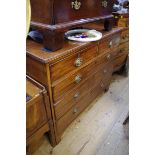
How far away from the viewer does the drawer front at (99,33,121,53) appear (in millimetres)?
1476

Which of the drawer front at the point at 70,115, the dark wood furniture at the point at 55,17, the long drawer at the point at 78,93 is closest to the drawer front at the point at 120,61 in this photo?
the long drawer at the point at 78,93

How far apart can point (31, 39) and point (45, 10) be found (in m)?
0.28

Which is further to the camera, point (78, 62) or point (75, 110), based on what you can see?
point (75, 110)

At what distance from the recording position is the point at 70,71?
1166 millimetres

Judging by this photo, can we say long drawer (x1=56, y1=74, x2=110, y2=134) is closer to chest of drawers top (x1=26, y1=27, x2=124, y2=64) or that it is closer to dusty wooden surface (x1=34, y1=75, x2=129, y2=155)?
dusty wooden surface (x1=34, y1=75, x2=129, y2=155)

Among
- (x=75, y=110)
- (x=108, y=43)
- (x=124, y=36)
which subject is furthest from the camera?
(x=124, y=36)

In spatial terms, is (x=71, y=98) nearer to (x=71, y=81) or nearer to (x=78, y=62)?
(x=71, y=81)

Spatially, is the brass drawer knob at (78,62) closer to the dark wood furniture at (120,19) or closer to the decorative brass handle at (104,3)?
the decorative brass handle at (104,3)

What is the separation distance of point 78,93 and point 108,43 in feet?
1.81

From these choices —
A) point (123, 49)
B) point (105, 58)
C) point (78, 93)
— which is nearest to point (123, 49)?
point (123, 49)

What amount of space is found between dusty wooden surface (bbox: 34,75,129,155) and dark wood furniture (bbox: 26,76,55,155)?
0.28 meters
